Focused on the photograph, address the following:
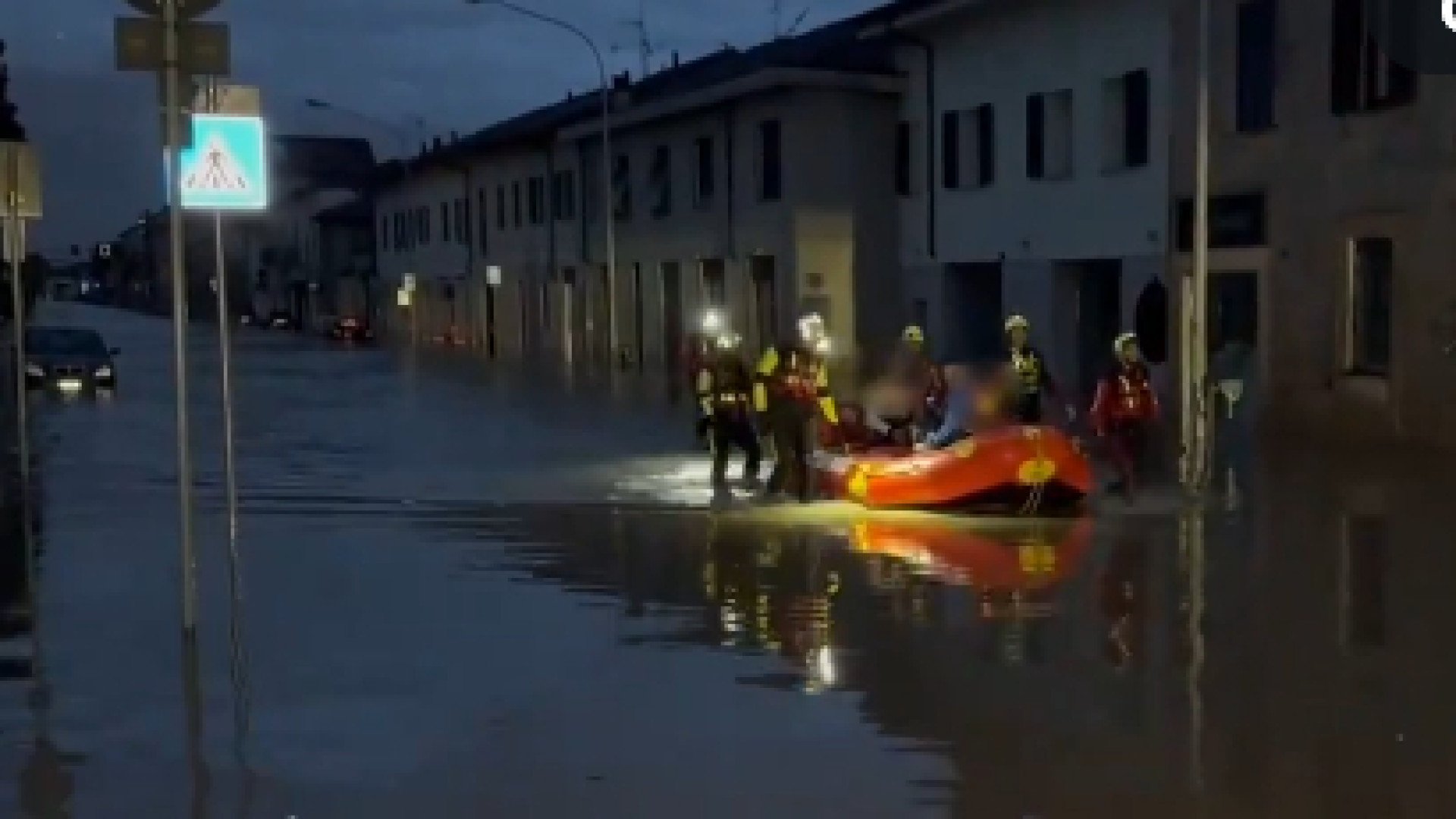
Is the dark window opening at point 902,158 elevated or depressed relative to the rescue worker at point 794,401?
elevated

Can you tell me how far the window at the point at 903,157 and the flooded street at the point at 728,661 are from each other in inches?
755

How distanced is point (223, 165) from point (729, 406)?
360 inches

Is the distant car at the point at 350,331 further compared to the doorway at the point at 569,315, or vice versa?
the distant car at the point at 350,331

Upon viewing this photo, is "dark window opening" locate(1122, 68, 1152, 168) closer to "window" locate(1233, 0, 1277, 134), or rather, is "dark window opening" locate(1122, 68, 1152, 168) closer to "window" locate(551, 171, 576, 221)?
"window" locate(1233, 0, 1277, 134)

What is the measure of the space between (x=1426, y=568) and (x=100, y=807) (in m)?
9.08

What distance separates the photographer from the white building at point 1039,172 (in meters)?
26.8

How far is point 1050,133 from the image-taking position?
29.5 m

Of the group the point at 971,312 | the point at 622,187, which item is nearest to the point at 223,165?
the point at 971,312

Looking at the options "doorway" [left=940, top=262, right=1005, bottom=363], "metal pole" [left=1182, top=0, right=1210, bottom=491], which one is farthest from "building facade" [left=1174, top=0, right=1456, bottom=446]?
"doorway" [left=940, top=262, right=1005, bottom=363]

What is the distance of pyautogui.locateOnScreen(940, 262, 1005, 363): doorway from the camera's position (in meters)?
Result: 33.5

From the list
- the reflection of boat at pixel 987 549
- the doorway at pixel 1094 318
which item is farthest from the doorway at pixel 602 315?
the reflection of boat at pixel 987 549

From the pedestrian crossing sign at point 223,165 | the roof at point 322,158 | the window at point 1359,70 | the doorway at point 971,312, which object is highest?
the roof at point 322,158

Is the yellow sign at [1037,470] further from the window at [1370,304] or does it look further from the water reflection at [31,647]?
the window at [1370,304]

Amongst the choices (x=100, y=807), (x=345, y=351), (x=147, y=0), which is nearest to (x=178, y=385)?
(x=147, y=0)
